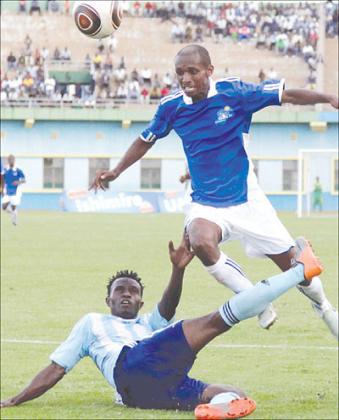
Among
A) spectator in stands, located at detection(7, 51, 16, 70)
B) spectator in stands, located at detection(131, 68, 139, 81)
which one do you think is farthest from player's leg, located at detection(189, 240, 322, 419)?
spectator in stands, located at detection(7, 51, 16, 70)

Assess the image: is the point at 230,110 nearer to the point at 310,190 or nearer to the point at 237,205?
the point at 237,205

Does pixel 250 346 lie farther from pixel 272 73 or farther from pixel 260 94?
pixel 272 73

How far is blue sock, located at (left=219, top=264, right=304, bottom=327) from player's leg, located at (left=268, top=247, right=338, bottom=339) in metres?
0.68

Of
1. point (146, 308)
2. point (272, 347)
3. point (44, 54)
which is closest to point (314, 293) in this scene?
point (272, 347)

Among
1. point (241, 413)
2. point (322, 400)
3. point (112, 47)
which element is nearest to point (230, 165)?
point (241, 413)

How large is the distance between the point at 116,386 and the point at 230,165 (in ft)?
10.2

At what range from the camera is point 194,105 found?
9.76 meters

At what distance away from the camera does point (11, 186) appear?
47.8m

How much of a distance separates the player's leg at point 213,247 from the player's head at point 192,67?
0.99m

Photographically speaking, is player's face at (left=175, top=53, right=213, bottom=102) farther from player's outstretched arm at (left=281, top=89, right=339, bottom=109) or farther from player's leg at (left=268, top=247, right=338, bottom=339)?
player's leg at (left=268, top=247, right=338, bottom=339)

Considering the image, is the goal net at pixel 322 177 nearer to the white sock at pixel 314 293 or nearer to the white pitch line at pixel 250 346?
the white pitch line at pixel 250 346

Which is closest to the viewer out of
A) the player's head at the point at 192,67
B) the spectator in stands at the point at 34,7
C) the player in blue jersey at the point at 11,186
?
the player's head at the point at 192,67

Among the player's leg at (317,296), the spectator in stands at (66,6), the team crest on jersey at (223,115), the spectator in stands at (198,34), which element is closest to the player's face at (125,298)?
the player's leg at (317,296)

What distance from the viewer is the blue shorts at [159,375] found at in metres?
10.9
